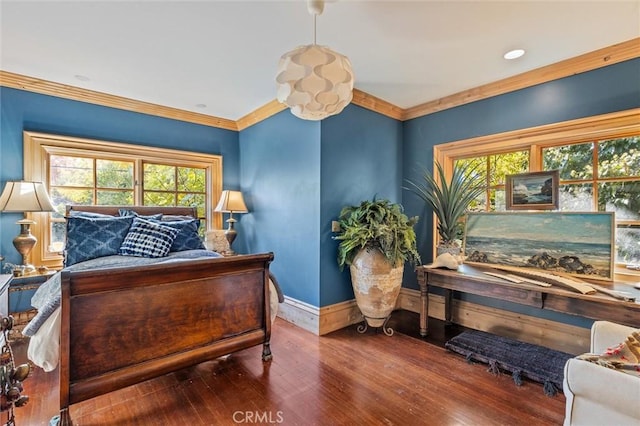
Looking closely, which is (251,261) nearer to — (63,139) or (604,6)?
(63,139)

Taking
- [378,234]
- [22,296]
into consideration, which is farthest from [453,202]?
[22,296]

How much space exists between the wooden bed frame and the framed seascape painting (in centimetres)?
210

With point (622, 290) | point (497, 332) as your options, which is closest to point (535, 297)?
point (622, 290)

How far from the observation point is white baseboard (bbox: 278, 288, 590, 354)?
8.63 feet

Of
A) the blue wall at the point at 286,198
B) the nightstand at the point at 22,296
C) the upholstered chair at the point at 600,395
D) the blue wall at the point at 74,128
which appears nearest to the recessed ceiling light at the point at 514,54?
the blue wall at the point at 286,198

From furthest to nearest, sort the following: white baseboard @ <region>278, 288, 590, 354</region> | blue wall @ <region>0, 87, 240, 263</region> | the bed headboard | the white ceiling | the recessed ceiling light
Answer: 1. the bed headboard
2. blue wall @ <region>0, 87, 240, 263</region>
3. white baseboard @ <region>278, 288, 590, 354</region>
4. the recessed ceiling light
5. the white ceiling

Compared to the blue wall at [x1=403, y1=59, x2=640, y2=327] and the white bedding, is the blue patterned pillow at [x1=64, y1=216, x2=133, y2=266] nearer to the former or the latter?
the white bedding

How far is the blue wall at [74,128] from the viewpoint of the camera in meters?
2.98

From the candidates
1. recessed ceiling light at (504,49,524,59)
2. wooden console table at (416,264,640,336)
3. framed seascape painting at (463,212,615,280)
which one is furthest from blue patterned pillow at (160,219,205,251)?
recessed ceiling light at (504,49,524,59)

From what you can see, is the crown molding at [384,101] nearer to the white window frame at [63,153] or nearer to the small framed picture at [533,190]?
the white window frame at [63,153]

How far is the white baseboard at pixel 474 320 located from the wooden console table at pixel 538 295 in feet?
1.97

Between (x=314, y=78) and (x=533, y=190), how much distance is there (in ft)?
7.99

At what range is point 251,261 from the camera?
2.46 m

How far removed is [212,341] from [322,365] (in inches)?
35.7
